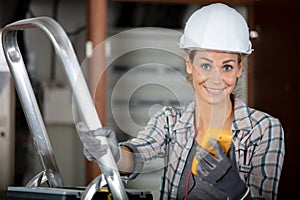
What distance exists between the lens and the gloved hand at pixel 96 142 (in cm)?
100

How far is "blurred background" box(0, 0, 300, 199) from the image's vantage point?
1494mm

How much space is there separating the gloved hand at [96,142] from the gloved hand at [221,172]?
11.8 inches

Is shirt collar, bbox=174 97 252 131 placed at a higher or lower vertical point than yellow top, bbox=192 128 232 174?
higher

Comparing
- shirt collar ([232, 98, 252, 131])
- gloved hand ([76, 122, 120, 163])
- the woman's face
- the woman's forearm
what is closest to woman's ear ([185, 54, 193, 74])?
the woman's face

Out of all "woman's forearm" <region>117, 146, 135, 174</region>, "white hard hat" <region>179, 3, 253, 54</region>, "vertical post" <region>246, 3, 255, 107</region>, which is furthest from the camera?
"vertical post" <region>246, 3, 255, 107</region>

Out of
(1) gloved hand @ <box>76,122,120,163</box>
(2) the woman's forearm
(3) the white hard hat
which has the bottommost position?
(2) the woman's forearm

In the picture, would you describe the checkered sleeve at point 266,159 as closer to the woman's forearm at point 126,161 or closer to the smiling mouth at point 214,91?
the smiling mouth at point 214,91

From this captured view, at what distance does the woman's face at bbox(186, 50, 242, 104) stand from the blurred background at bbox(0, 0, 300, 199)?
0.05 meters

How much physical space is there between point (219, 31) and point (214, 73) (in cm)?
9

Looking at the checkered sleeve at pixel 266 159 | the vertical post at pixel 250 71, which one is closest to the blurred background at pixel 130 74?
the vertical post at pixel 250 71

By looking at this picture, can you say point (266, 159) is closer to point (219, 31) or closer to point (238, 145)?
point (238, 145)

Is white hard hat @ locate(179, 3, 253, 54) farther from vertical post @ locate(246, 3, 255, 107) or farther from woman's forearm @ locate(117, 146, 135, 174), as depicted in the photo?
woman's forearm @ locate(117, 146, 135, 174)

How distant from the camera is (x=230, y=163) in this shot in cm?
128

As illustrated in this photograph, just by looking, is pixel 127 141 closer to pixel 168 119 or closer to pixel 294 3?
pixel 168 119
